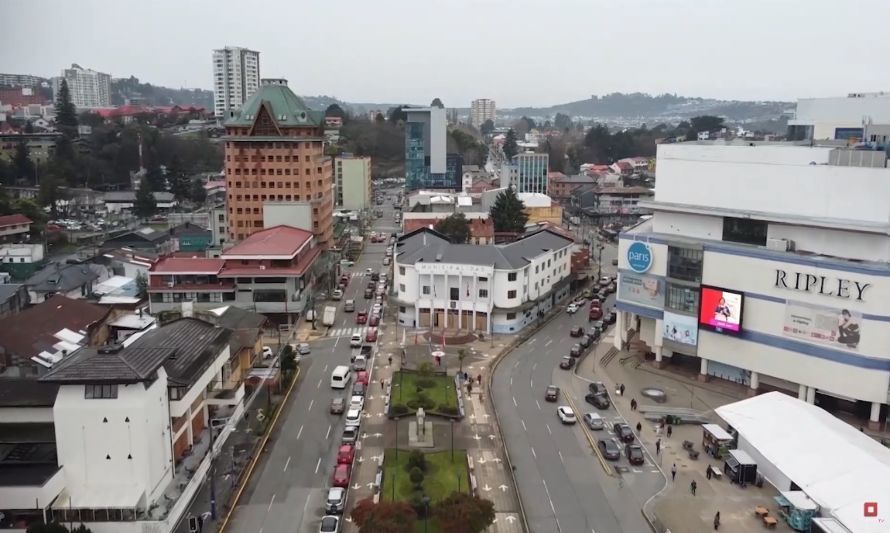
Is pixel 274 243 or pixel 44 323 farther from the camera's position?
pixel 274 243

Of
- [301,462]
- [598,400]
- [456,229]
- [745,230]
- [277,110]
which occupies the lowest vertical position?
[301,462]

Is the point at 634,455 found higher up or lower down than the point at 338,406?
lower down

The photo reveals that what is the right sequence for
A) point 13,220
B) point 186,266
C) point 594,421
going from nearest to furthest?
point 594,421
point 186,266
point 13,220

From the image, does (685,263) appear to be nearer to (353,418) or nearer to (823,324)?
(823,324)

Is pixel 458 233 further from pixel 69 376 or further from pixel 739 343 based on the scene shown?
pixel 69 376

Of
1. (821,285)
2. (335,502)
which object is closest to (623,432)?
(821,285)

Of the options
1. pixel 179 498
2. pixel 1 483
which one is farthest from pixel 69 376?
pixel 179 498
